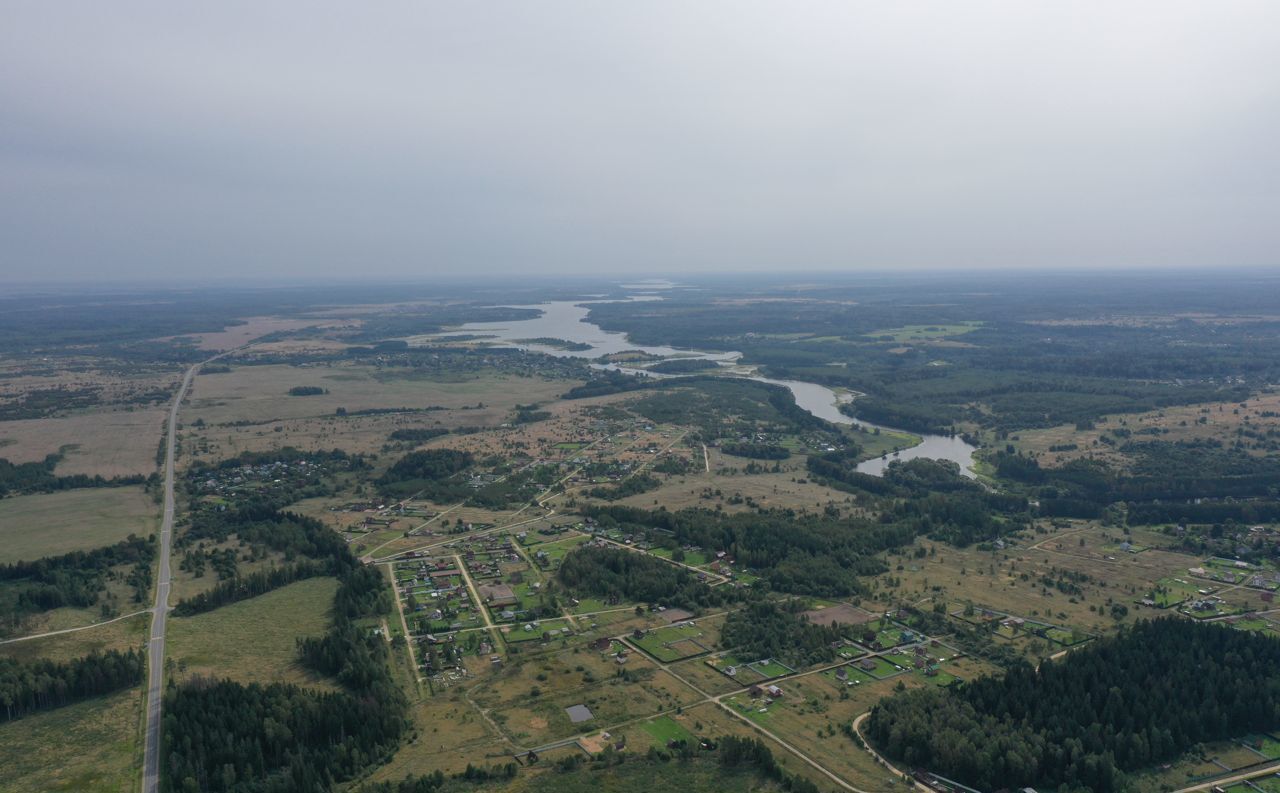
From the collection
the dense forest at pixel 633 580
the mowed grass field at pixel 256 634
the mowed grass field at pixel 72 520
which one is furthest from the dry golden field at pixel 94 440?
the dense forest at pixel 633 580

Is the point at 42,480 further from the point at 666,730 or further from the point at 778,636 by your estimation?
the point at 778,636

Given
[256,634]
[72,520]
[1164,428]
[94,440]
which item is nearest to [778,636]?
[256,634]

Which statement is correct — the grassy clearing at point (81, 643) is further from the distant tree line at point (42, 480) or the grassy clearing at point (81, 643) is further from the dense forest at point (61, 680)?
the distant tree line at point (42, 480)

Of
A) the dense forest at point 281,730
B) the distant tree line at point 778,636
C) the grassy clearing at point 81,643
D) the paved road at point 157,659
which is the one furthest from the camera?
the grassy clearing at point 81,643

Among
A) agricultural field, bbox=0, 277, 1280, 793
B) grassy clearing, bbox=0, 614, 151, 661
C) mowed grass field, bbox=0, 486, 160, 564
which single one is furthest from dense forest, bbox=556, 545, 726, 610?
mowed grass field, bbox=0, 486, 160, 564

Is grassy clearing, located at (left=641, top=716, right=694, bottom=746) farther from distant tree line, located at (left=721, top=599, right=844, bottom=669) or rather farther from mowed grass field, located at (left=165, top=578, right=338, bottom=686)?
mowed grass field, located at (left=165, top=578, right=338, bottom=686)

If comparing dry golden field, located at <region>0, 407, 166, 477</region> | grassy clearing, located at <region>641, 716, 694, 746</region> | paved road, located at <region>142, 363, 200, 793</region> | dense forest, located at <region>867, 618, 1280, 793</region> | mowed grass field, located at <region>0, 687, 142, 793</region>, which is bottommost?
grassy clearing, located at <region>641, 716, 694, 746</region>

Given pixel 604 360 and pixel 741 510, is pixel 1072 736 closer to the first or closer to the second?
pixel 741 510
